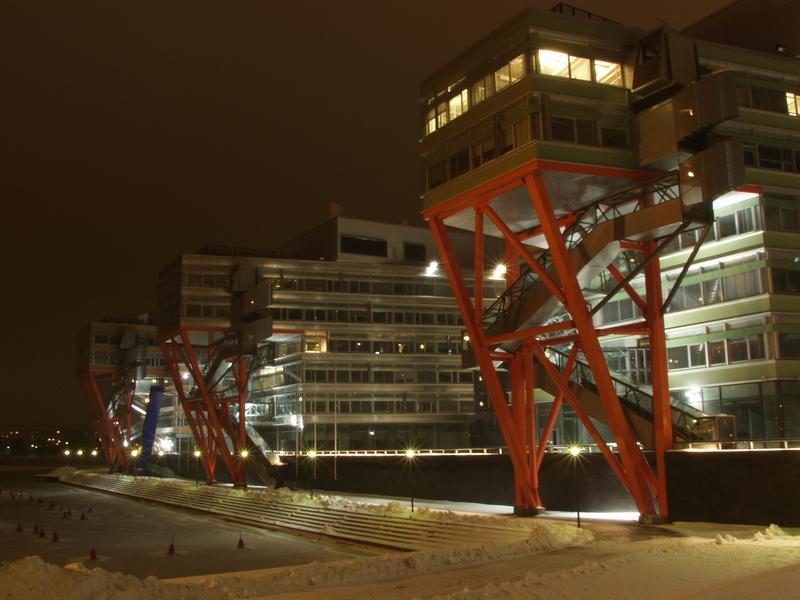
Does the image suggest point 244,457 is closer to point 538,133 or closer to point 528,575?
point 538,133

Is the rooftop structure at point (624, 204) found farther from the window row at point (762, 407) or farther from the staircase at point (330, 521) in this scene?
the staircase at point (330, 521)

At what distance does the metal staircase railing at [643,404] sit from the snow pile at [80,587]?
2064cm

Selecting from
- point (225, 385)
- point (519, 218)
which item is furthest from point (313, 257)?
point (519, 218)

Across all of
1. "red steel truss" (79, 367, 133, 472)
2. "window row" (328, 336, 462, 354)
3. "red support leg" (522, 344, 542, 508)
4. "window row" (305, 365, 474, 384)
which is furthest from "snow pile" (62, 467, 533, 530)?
"red steel truss" (79, 367, 133, 472)

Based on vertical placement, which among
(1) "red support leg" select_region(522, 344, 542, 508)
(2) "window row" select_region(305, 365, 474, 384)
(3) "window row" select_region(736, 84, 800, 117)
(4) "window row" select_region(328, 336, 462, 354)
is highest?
(3) "window row" select_region(736, 84, 800, 117)

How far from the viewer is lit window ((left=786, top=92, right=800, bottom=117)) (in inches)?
1463

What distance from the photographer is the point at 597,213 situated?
3919cm

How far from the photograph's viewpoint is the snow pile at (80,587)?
18844 mm

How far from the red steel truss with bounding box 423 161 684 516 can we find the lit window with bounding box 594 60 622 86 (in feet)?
13.1

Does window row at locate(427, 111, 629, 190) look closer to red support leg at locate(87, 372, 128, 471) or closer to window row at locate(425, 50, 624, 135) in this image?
window row at locate(425, 50, 624, 135)

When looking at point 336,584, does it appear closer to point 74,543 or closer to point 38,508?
point 74,543

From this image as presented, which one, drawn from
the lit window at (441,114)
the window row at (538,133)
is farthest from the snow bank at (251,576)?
the lit window at (441,114)

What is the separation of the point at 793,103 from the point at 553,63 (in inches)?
473

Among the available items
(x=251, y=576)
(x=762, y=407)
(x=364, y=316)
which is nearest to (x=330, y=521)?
(x=251, y=576)
